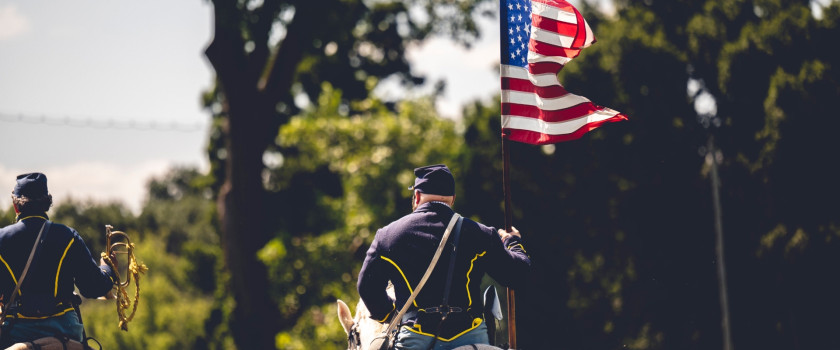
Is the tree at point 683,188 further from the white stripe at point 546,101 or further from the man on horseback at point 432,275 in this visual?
the man on horseback at point 432,275

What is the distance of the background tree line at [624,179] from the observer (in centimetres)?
3041

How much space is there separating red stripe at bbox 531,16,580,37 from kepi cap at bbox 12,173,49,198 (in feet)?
12.4

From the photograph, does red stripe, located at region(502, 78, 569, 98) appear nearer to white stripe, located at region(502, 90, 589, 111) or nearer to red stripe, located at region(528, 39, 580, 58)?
white stripe, located at region(502, 90, 589, 111)

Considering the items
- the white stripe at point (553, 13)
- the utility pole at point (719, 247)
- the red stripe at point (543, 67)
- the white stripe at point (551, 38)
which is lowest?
the utility pole at point (719, 247)

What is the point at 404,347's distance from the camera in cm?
642

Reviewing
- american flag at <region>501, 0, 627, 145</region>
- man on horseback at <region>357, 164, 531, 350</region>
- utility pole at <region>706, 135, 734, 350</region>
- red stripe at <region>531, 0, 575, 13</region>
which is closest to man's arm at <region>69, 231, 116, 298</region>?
man on horseback at <region>357, 164, 531, 350</region>

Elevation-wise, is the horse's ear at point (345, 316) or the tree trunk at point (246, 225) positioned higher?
the horse's ear at point (345, 316)

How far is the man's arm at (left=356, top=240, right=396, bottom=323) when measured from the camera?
641 centimetres

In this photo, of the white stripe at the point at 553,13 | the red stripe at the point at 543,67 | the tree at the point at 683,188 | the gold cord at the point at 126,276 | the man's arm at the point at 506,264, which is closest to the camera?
the man's arm at the point at 506,264

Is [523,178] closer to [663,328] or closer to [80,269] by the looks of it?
[663,328]

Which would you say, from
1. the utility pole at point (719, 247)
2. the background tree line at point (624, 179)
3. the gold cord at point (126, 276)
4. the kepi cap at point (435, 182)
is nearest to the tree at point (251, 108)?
the background tree line at point (624, 179)

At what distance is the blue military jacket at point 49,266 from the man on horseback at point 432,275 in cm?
218

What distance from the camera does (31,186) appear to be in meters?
7.46

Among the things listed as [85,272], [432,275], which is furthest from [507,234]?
[85,272]
